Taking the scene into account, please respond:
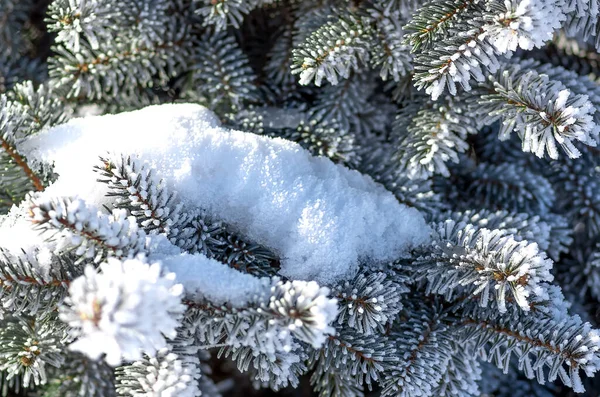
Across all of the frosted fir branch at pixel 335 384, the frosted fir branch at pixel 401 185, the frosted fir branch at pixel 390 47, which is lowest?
the frosted fir branch at pixel 335 384

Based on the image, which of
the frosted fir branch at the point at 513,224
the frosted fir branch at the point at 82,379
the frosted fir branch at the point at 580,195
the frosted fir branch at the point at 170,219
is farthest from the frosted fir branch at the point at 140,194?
the frosted fir branch at the point at 580,195

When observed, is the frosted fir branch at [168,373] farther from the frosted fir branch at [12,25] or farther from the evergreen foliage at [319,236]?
the frosted fir branch at [12,25]

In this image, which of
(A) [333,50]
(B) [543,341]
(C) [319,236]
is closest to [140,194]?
(C) [319,236]

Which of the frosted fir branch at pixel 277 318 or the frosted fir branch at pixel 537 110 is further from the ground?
the frosted fir branch at pixel 537 110

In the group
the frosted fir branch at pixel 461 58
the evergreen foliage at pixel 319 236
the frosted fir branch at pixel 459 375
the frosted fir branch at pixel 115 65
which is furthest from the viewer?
the frosted fir branch at pixel 115 65

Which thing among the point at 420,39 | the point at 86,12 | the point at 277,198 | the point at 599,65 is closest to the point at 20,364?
the point at 277,198

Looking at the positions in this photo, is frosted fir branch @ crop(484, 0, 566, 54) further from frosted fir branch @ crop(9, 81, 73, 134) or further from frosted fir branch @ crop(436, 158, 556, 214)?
frosted fir branch @ crop(9, 81, 73, 134)

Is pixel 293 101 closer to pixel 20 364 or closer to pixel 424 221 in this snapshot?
pixel 424 221
